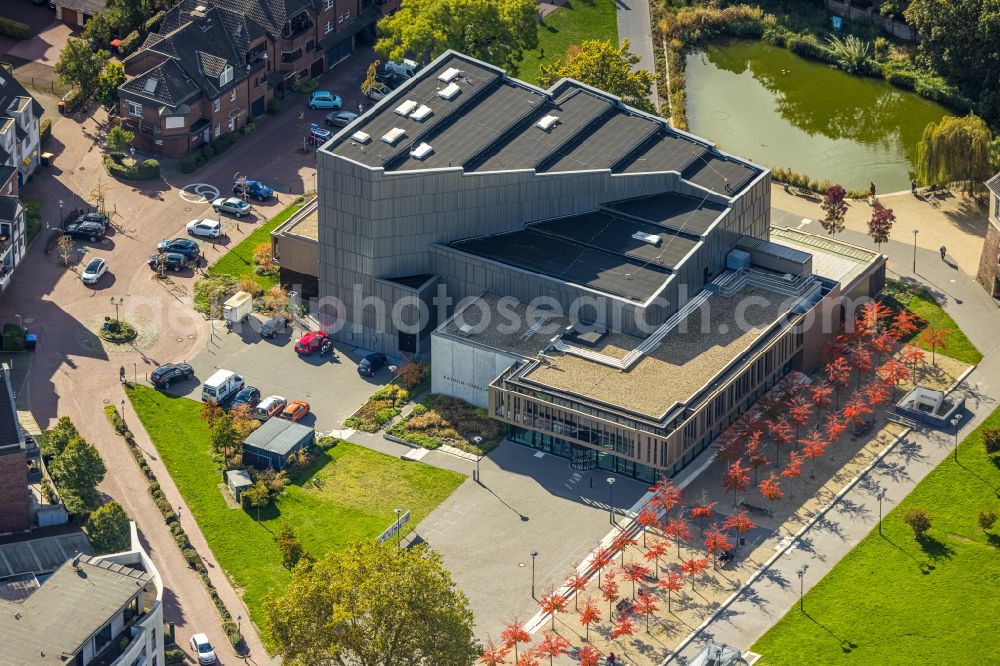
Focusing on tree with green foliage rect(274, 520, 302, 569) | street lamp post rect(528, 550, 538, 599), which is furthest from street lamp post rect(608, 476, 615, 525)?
tree with green foliage rect(274, 520, 302, 569)

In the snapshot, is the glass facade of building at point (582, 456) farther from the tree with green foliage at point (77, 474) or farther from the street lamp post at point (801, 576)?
the tree with green foliage at point (77, 474)

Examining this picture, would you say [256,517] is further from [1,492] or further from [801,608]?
[801,608]

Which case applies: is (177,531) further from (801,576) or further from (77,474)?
(801,576)

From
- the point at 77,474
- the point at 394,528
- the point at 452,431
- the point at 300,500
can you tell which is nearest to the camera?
the point at 77,474

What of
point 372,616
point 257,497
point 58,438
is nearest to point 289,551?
point 257,497

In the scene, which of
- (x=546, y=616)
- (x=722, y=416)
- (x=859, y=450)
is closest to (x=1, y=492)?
(x=546, y=616)
